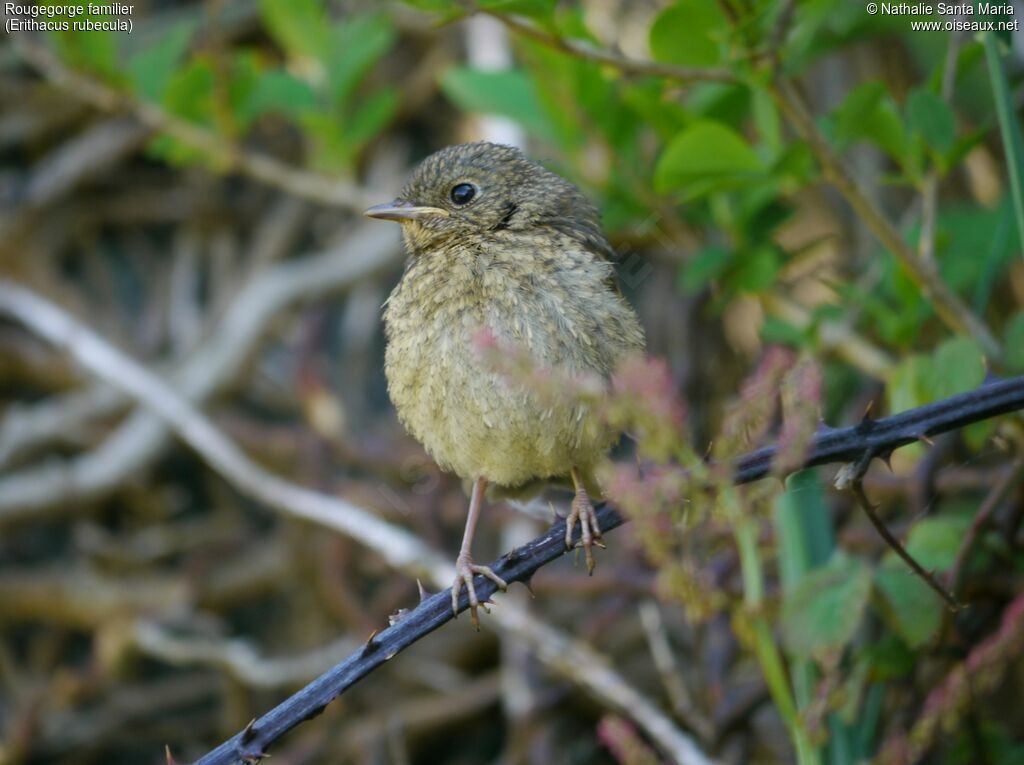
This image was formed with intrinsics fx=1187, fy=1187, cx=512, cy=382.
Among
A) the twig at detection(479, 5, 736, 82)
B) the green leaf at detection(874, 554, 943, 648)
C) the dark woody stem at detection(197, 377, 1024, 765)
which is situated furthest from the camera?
the twig at detection(479, 5, 736, 82)

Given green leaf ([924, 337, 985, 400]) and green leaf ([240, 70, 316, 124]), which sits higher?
green leaf ([240, 70, 316, 124])

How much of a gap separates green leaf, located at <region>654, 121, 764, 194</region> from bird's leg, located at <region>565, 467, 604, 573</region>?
26.1 inches

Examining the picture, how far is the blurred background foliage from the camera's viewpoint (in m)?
2.18

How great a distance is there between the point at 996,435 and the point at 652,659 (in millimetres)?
2025

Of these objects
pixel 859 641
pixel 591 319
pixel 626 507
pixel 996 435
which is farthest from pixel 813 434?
pixel 859 641

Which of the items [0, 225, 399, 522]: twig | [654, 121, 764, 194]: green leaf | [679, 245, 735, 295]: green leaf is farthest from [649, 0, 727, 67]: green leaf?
[0, 225, 399, 522]: twig

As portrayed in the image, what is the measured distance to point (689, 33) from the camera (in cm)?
230

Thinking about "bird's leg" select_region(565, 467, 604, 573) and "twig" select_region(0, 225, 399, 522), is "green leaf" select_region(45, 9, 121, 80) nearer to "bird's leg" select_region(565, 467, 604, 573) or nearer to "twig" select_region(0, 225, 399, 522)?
"twig" select_region(0, 225, 399, 522)

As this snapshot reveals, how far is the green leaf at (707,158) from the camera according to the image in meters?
2.42

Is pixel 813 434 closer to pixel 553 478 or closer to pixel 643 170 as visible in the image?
pixel 553 478

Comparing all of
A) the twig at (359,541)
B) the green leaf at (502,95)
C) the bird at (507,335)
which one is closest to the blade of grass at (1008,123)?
the bird at (507,335)

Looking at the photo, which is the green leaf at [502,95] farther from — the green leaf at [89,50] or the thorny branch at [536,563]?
the thorny branch at [536,563]

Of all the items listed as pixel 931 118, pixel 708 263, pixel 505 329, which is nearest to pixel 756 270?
pixel 708 263

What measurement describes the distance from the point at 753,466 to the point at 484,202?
1.17m
